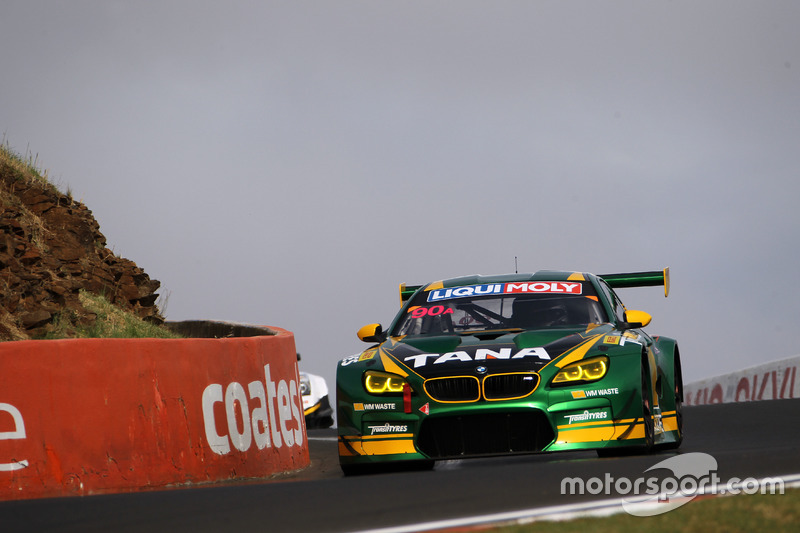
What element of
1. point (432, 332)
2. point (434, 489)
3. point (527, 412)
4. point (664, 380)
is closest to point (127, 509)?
point (434, 489)

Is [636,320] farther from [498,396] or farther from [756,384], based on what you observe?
[756,384]

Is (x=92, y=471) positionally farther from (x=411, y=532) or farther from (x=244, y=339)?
(x=411, y=532)

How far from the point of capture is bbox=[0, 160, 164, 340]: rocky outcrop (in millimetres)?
12516

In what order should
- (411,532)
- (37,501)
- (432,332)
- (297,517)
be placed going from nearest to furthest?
1. (411,532)
2. (297,517)
3. (37,501)
4. (432,332)

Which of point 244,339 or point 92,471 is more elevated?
point 244,339

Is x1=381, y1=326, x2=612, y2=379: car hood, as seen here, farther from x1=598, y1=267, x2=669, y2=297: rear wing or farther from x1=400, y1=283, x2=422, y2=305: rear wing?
x1=598, y1=267, x2=669, y2=297: rear wing

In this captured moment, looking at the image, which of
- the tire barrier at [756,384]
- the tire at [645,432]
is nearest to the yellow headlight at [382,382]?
the tire at [645,432]

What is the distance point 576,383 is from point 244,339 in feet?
8.59

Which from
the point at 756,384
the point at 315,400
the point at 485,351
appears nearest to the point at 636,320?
the point at 485,351

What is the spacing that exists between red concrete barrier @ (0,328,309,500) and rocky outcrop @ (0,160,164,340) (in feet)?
12.9

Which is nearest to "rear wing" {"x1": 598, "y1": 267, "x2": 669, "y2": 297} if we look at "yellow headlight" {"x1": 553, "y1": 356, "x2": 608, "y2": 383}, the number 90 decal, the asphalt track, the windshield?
the windshield

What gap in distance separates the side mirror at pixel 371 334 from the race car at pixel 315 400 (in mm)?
7909

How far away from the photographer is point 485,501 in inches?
215

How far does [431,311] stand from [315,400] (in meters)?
8.17
